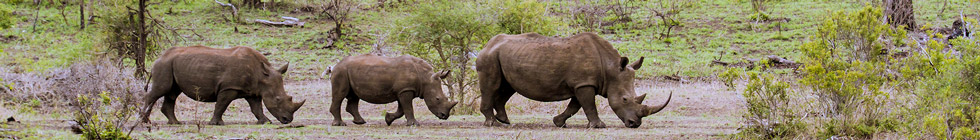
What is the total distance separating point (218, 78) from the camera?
1426 cm

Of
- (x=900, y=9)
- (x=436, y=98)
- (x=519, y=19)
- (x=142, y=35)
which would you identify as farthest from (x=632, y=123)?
(x=900, y=9)

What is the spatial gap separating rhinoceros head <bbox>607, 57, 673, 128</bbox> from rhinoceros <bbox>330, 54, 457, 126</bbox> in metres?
2.48

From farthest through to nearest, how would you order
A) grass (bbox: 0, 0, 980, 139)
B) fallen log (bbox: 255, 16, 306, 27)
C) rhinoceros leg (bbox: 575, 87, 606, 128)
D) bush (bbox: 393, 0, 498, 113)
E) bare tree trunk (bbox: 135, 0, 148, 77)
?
fallen log (bbox: 255, 16, 306, 27) → grass (bbox: 0, 0, 980, 139) → bush (bbox: 393, 0, 498, 113) → bare tree trunk (bbox: 135, 0, 148, 77) → rhinoceros leg (bbox: 575, 87, 606, 128)

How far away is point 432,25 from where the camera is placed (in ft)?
72.0

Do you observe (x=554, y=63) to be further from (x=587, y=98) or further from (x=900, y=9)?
(x=900, y=9)

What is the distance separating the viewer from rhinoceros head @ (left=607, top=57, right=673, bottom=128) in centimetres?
1280

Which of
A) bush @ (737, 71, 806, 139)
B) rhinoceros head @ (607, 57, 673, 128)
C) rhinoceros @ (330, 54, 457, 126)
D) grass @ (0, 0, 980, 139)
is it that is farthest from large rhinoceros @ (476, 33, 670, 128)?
grass @ (0, 0, 980, 139)

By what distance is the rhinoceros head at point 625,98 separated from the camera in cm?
1280

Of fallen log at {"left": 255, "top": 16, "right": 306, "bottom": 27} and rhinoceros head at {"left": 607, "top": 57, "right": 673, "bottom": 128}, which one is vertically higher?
rhinoceros head at {"left": 607, "top": 57, "right": 673, "bottom": 128}

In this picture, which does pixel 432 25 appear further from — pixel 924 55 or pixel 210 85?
pixel 924 55

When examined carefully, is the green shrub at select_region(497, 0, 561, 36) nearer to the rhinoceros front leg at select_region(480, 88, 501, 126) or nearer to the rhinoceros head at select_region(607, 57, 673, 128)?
the rhinoceros front leg at select_region(480, 88, 501, 126)

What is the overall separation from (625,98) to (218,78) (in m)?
5.85

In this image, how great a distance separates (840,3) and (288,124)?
1444 inches

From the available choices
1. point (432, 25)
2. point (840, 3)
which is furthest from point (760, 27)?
point (432, 25)
